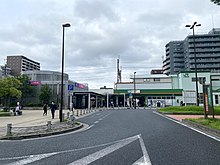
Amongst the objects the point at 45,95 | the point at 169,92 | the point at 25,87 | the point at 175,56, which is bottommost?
the point at 45,95

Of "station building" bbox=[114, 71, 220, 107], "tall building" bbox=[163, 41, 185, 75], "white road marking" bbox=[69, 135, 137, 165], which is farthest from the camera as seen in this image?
"tall building" bbox=[163, 41, 185, 75]

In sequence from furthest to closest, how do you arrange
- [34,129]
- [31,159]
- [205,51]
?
[205,51] → [34,129] → [31,159]

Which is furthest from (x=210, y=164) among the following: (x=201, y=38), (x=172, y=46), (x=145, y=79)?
(x=172, y=46)

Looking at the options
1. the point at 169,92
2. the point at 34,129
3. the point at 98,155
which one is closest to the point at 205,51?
the point at 169,92

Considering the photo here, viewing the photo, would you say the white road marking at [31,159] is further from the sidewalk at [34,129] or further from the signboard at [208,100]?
the signboard at [208,100]

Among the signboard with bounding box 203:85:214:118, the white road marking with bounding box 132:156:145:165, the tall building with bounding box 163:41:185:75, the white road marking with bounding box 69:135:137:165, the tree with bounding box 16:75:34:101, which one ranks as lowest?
the white road marking with bounding box 69:135:137:165

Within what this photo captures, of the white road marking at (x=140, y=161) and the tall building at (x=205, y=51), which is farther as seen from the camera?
the tall building at (x=205, y=51)

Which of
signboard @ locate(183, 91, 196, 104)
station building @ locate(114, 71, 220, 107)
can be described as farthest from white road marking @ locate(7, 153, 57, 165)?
station building @ locate(114, 71, 220, 107)

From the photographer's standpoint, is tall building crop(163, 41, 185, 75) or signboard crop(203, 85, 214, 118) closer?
signboard crop(203, 85, 214, 118)

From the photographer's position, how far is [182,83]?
54.6m

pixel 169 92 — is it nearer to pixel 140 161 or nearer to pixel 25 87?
pixel 25 87

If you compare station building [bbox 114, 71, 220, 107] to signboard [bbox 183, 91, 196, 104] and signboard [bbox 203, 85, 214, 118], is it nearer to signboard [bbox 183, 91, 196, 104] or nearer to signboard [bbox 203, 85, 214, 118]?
signboard [bbox 183, 91, 196, 104]

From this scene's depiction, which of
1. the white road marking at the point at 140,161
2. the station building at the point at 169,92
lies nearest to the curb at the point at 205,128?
the white road marking at the point at 140,161

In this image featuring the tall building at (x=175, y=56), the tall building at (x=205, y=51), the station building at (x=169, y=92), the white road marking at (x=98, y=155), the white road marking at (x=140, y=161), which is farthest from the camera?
the tall building at (x=175, y=56)
